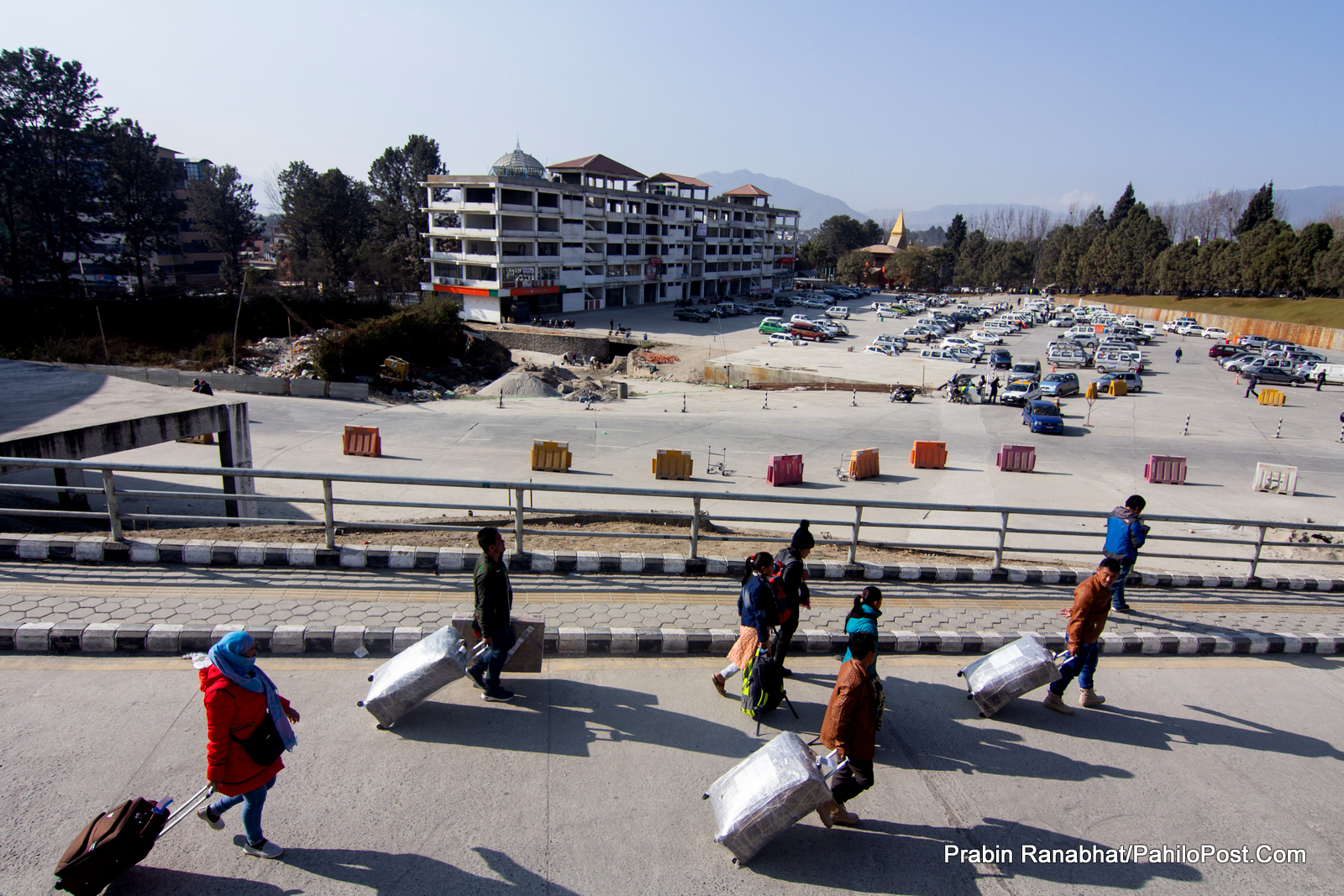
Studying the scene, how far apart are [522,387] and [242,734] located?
1364 inches

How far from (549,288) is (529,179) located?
9.40 meters

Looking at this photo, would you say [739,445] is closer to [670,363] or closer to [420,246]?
[670,363]

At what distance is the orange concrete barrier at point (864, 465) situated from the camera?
2311 cm

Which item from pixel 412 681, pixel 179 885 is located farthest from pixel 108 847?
pixel 412 681

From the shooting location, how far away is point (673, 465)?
2233 cm

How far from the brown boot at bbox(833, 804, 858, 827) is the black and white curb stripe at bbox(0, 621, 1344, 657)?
6.47 ft

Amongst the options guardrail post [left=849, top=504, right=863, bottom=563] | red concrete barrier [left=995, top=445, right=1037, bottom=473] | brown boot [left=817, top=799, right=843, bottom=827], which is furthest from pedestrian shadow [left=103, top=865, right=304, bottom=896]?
red concrete barrier [left=995, top=445, right=1037, bottom=473]

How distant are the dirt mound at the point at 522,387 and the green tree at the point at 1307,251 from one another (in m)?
72.9

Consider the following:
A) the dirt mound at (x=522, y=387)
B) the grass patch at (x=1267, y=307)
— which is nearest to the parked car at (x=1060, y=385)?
the dirt mound at (x=522, y=387)

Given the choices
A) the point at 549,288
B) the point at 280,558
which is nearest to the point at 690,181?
the point at 549,288

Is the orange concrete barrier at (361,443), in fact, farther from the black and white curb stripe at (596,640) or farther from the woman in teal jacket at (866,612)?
the woman in teal jacket at (866,612)

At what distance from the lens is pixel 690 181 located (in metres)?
84.1

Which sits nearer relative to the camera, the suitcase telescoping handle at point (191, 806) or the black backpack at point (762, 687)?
the suitcase telescoping handle at point (191, 806)

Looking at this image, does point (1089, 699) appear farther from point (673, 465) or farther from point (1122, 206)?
point (1122, 206)
